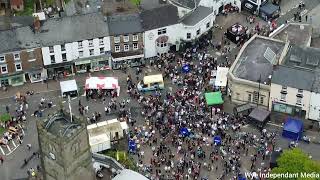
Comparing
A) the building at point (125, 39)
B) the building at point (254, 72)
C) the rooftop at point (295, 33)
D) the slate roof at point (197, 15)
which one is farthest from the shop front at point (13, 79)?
the rooftop at point (295, 33)

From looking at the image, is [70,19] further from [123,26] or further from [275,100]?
[275,100]

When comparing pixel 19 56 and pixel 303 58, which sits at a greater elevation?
pixel 19 56

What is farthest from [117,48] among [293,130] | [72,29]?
[293,130]

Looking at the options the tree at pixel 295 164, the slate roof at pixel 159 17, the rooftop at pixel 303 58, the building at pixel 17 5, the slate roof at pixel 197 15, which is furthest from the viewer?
the building at pixel 17 5

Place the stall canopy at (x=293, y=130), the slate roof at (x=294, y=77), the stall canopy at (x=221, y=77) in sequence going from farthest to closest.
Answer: the stall canopy at (x=221, y=77), the slate roof at (x=294, y=77), the stall canopy at (x=293, y=130)

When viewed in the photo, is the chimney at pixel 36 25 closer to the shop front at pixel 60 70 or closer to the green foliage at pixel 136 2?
the shop front at pixel 60 70

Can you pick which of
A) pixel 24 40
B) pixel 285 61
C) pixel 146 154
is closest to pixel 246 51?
pixel 285 61

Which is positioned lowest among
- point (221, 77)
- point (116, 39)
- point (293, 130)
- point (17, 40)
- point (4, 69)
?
point (293, 130)

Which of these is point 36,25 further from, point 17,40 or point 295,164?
point 295,164
